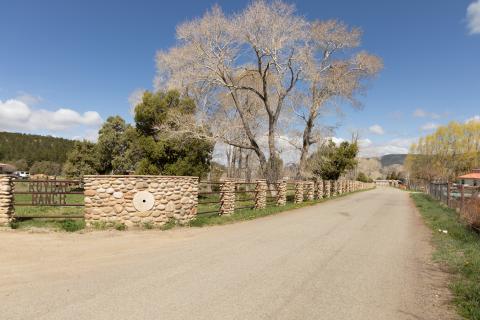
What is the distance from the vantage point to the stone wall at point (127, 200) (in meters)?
10.6

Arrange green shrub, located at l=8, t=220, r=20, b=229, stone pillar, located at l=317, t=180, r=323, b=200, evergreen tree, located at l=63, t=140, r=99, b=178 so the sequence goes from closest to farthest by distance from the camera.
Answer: green shrub, located at l=8, t=220, r=20, b=229
stone pillar, located at l=317, t=180, r=323, b=200
evergreen tree, located at l=63, t=140, r=99, b=178

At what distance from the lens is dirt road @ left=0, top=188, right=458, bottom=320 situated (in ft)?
14.6

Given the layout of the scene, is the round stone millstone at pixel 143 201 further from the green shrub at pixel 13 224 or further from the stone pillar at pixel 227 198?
the stone pillar at pixel 227 198

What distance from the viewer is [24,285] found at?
5277 mm

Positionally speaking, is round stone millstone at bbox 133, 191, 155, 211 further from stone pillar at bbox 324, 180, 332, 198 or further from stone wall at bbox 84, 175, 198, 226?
stone pillar at bbox 324, 180, 332, 198

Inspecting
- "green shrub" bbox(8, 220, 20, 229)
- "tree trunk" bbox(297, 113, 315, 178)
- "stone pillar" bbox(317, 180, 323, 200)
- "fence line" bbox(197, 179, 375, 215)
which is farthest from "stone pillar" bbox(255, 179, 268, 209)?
"stone pillar" bbox(317, 180, 323, 200)

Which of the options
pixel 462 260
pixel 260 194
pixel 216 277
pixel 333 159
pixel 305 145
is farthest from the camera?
Answer: pixel 333 159

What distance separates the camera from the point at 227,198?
14055mm

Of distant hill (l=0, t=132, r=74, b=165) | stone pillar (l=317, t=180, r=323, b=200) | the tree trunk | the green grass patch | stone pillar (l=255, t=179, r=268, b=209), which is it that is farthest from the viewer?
distant hill (l=0, t=132, r=74, b=165)

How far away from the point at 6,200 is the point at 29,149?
137991 mm

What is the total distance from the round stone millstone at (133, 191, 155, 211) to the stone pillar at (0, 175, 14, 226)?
11.3 ft

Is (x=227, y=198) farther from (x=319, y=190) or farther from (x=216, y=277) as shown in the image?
(x=319, y=190)

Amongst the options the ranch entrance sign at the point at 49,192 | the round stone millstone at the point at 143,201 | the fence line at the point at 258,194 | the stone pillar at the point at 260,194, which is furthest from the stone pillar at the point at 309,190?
the ranch entrance sign at the point at 49,192

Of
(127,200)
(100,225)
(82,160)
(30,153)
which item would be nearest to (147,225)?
(127,200)
